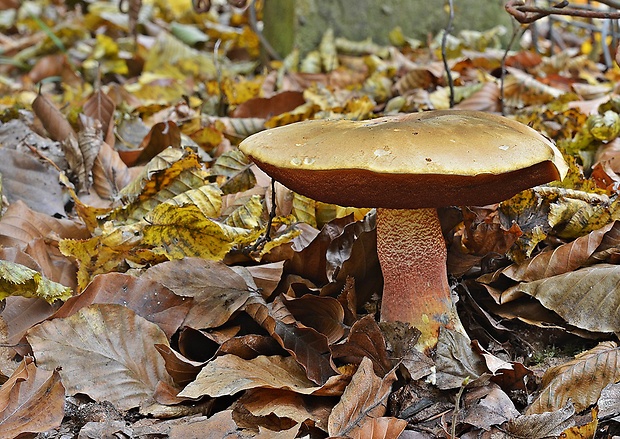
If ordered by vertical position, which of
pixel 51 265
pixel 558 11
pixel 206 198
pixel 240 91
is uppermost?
pixel 558 11

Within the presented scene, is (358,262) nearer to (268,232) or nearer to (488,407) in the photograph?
(268,232)

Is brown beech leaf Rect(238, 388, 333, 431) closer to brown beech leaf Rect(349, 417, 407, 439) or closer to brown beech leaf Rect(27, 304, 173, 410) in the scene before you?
brown beech leaf Rect(349, 417, 407, 439)

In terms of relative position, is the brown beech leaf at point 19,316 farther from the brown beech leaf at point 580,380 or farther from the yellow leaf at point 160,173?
the brown beech leaf at point 580,380

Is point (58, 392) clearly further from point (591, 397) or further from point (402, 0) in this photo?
point (402, 0)

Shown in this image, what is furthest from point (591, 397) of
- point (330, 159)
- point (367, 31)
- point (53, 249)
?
point (367, 31)

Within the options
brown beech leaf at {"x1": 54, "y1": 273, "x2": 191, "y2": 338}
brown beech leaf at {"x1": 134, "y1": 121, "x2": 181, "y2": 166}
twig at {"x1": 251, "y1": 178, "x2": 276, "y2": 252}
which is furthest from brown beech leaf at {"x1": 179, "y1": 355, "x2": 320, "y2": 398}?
brown beech leaf at {"x1": 134, "y1": 121, "x2": 181, "y2": 166}

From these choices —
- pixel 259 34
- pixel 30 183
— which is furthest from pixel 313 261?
pixel 259 34
